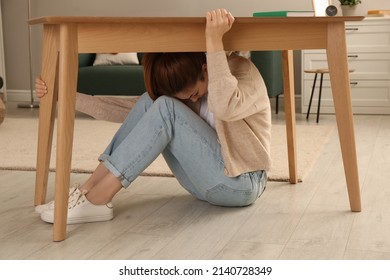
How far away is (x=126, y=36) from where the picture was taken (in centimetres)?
188

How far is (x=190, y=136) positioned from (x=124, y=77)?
9.72 ft

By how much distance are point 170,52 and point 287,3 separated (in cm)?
359

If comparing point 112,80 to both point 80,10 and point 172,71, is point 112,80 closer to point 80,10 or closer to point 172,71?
point 80,10

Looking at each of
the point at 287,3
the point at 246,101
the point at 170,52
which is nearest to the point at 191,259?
the point at 246,101

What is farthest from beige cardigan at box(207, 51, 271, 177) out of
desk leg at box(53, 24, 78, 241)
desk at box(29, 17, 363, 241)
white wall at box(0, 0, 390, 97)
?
white wall at box(0, 0, 390, 97)

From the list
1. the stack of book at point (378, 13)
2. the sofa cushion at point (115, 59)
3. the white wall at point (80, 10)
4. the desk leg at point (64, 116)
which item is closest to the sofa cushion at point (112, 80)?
the sofa cushion at point (115, 59)

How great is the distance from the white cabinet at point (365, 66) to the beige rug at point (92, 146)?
2.86 ft

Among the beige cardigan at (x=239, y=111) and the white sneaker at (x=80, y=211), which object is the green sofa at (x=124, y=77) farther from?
the white sneaker at (x=80, y=211)

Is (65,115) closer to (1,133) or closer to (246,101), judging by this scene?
(246,101)

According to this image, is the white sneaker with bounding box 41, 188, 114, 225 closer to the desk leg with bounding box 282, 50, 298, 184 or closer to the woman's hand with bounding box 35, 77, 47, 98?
the woman's hand with bounding box 35, 77, 47, 98

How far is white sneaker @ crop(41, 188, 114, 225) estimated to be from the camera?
2027 millimetres

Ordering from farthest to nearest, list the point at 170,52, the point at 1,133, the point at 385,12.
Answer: the point at 385,12, the point at 1,133, the point at 170,52

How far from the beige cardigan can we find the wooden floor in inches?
7.3

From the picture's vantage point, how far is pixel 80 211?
203cm
